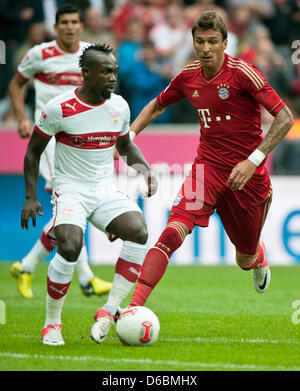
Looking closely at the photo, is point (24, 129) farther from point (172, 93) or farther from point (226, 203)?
point (226, 203)

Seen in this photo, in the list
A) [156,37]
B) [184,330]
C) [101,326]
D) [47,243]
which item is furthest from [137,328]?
[156,37]

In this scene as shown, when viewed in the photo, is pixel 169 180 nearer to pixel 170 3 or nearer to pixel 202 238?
pixel 202 238

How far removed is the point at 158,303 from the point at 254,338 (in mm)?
2417

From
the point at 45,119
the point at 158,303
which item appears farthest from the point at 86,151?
the point at 158,303

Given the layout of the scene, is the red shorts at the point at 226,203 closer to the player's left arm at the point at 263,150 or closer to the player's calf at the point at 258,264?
the player's calf at the point at 258,264

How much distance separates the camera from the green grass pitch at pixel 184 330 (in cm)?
536

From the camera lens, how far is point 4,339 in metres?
6.41

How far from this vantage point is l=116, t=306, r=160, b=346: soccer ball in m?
5.96

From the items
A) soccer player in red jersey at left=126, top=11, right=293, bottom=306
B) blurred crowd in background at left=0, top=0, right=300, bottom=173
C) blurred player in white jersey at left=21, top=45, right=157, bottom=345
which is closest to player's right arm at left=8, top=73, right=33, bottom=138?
soccer player in red jersey at left=126, top=11, right=293, bottom=306

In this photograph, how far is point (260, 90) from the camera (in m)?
6.51

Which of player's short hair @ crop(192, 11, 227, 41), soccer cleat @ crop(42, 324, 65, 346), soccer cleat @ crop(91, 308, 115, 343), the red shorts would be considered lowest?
soccer cleat @ crop(42, 324, 65, 346)

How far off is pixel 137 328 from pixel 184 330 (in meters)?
1.09

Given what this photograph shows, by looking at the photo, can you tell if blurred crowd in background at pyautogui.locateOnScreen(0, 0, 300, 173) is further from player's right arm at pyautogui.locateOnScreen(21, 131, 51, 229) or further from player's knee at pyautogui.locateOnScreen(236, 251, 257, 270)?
player's right arm at pyautogui.locateOnScreen(21, 131, 51, 229)

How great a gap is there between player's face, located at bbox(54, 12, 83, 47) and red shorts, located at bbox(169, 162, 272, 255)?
2.53 metres
